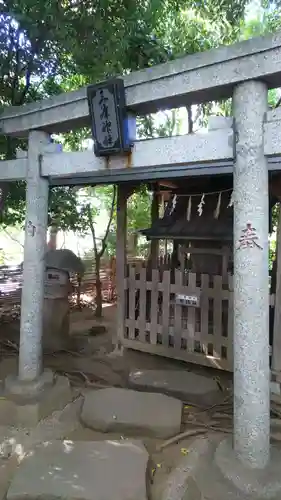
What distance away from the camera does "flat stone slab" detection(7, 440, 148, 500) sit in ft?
9.04

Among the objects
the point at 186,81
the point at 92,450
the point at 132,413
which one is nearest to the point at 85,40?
the point at 186,81

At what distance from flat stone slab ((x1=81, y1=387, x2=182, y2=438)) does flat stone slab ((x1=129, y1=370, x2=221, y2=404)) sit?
1.27 ft

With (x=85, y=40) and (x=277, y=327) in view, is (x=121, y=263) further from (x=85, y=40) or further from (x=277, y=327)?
(x=85, y=40)

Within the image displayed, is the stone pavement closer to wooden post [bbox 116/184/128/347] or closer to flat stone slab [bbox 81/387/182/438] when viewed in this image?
flat stone slab [bbox 81/387/182/438]

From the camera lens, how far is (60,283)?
6.95m

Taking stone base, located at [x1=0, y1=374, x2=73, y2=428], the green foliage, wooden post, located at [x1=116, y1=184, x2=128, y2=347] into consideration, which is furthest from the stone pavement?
the green foliage

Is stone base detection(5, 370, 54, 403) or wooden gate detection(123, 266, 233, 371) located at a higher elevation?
wooden gate detection(123, 266, 233, 371)

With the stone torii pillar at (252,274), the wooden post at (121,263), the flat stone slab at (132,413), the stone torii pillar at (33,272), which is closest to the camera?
the stone torii pillar at (252,274)

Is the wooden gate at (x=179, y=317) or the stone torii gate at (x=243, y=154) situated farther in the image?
the wooden gate at (x=179, y=317)

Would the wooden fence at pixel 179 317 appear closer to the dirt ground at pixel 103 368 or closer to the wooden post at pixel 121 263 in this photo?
the wooden post at pixel 121 263

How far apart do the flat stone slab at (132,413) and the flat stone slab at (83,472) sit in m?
0.35

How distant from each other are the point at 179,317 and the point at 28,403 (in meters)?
2.43

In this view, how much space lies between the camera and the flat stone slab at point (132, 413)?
149 inches

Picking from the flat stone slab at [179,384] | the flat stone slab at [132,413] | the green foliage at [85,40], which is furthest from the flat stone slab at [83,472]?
the green foliage at [85,40]
